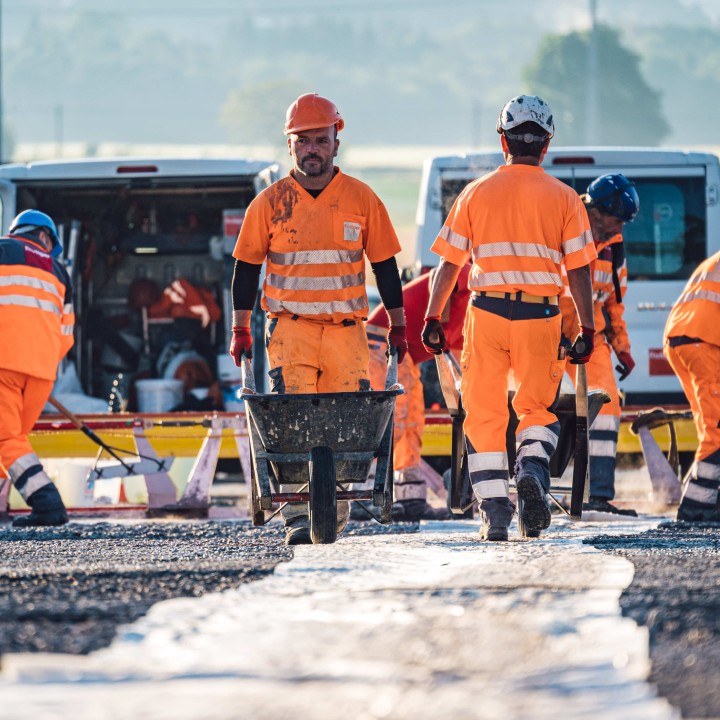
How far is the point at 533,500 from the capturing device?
6473 mm

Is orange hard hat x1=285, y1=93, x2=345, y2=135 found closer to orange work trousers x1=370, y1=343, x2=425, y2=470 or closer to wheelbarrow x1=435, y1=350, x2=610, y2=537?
wheelbarrow x1=435, y1=350, x2=610, y2=537

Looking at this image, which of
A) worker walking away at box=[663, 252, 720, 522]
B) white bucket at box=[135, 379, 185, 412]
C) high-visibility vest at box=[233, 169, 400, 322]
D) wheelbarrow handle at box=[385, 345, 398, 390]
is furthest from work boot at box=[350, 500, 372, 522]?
white bucket at box=[135, 379, 185, 412]

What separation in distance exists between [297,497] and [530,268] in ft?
4.42

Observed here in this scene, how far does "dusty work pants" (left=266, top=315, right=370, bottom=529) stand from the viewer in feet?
22.3

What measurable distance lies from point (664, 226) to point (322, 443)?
5.09 metres

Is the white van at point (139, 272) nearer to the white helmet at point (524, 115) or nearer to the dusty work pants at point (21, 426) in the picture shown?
the dusty work pants at point (21, 426)

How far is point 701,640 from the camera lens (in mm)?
3811

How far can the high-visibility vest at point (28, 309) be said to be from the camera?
29.2 ft

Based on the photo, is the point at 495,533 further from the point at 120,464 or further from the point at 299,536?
the point at 120,464

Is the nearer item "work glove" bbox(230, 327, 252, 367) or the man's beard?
the man's beard

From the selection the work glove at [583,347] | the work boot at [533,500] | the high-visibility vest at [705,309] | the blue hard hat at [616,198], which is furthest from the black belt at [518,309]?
the blue hard hat at [616,198]

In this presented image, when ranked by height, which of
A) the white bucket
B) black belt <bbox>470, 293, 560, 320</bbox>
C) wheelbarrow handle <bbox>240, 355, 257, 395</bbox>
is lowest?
the white bucket

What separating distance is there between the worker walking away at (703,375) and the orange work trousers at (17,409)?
136 inches

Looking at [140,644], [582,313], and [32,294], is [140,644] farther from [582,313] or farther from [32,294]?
[32,294]
